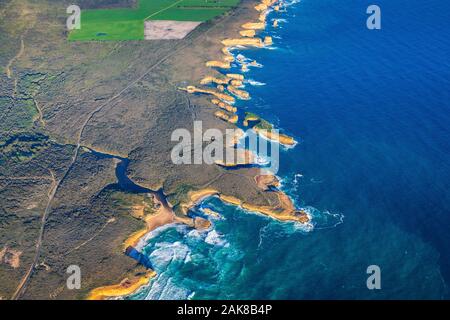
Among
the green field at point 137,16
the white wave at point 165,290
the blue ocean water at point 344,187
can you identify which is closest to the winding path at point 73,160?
the green field at point 137,16

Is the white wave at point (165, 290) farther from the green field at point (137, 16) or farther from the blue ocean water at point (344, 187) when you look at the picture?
the green field at point (137, 16)

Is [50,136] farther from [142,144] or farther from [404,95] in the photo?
[404,95]

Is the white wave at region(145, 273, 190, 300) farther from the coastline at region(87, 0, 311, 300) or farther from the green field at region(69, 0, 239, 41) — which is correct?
the green field at region(69, 0, 239, 41)

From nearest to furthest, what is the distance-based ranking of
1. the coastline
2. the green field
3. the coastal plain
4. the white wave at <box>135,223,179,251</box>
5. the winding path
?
the winding path, the coastline, the coastal plain, the white wave at <box>135,223,179,251</box>, the green field

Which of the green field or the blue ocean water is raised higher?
the green field

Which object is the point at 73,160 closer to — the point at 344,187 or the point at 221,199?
the point at 221,199

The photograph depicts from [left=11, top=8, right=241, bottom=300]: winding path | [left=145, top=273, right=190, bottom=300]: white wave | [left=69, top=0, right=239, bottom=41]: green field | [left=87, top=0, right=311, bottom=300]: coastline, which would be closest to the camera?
[left=145, top=273, right=190, bottom=300]: white wave

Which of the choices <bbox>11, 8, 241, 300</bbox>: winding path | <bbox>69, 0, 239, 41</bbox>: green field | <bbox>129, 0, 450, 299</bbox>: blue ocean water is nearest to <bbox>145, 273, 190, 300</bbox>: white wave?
<bbox>129, 0, 450, 299</bbox>: blue ocean water
